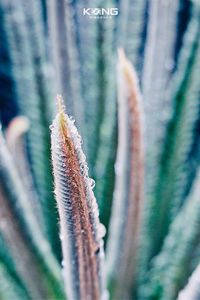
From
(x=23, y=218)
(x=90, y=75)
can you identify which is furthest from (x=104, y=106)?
(x=23, y=218)

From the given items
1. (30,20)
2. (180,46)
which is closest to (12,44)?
(30,20)

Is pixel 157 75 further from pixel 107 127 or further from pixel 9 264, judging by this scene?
pixel 9 264

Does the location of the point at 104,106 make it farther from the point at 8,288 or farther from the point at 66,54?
the point at 8,288

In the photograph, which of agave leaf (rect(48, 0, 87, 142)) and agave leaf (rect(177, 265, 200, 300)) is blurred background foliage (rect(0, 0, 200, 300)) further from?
agave leaf (rect(177, 265, 200, 300))

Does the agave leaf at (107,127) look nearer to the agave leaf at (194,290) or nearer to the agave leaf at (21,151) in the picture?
the agave leaf at (21,151)

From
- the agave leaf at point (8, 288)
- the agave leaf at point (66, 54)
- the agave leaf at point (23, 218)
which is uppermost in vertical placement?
the agave leaf at point (66, 54)

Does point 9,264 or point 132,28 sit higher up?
point 132,28

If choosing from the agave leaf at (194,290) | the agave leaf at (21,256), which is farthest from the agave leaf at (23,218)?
the agave leaf at (194,290)

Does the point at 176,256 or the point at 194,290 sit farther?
the point at 176,256

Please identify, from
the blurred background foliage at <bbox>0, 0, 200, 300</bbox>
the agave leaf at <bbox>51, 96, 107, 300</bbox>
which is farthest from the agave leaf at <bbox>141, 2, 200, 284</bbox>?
the agave leaf at <bbox>51, 96, 107, 300</bbox>
